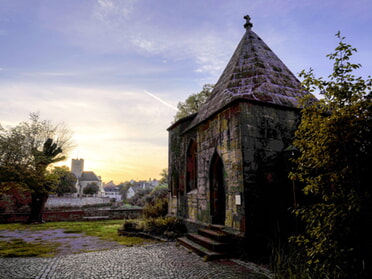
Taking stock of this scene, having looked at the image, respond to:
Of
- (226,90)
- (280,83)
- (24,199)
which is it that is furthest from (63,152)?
(280,83)

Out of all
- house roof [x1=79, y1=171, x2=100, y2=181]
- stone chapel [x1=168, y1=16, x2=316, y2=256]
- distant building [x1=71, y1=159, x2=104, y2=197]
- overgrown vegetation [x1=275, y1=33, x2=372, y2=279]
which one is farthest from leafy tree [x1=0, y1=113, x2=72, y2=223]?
house roof [x1=79, y1=171, x2=100, y2=181]

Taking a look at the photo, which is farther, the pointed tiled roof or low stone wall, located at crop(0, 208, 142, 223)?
low stone wall, located at crop(0, 208, 142, 223)

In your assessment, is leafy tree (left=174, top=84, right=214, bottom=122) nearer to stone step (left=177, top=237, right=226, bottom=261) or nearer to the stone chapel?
the stone chapel

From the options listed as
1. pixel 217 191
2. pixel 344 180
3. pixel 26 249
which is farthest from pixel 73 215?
pixel 344 180

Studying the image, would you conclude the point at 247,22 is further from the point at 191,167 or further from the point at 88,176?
the point at 88,176

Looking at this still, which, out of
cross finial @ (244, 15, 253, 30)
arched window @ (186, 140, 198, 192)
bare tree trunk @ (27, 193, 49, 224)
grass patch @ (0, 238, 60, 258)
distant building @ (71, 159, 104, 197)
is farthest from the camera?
distant building @ (71, 159, 104, 197)

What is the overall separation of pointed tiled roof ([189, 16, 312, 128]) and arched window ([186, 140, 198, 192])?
1.54 m

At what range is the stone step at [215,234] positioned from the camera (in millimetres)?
7039

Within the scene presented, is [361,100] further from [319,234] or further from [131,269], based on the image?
[131,269]

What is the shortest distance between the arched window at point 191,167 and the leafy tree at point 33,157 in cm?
1152

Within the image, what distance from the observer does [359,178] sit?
3.20 m

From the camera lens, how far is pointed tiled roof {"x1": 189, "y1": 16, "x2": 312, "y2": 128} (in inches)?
319

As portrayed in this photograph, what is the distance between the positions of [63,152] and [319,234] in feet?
67.5

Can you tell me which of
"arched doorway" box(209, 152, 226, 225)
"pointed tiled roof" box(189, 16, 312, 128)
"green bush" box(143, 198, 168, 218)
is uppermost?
"pointed tiled roof" box(189, 16, 312, 128)
